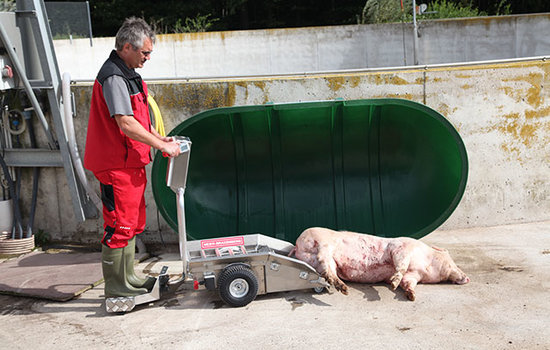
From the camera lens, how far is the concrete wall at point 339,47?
10.6 metres

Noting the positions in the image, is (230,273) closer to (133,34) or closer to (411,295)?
(411,295)

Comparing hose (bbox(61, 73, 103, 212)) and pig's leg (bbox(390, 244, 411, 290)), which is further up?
hose (bbox(61, 73, 103, 212))

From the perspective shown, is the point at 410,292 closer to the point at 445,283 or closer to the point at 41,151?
the point at 445,283

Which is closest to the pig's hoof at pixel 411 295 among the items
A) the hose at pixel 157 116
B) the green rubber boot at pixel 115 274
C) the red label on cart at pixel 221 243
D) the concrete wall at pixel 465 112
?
the red label on cart at pixel 221 243

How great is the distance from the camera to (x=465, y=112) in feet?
16.5

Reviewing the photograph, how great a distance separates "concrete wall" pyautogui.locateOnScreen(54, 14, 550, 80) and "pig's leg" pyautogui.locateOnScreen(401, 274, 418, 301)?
737 cm

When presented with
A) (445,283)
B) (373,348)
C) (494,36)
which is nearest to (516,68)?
(445,283)

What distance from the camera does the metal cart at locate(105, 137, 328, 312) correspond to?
3.56 metres

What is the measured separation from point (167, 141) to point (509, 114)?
129 inches

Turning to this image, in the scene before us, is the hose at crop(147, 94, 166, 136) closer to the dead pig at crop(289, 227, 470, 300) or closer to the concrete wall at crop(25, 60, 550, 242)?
the concrete wall at crop(25, 60, 550, 242)

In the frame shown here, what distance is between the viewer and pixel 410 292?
3.65 m

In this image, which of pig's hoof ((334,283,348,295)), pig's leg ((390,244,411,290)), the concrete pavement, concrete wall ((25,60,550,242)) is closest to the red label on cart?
the concrete pavement

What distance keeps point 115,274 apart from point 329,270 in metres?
1.42

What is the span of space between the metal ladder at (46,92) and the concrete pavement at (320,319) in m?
1.13
